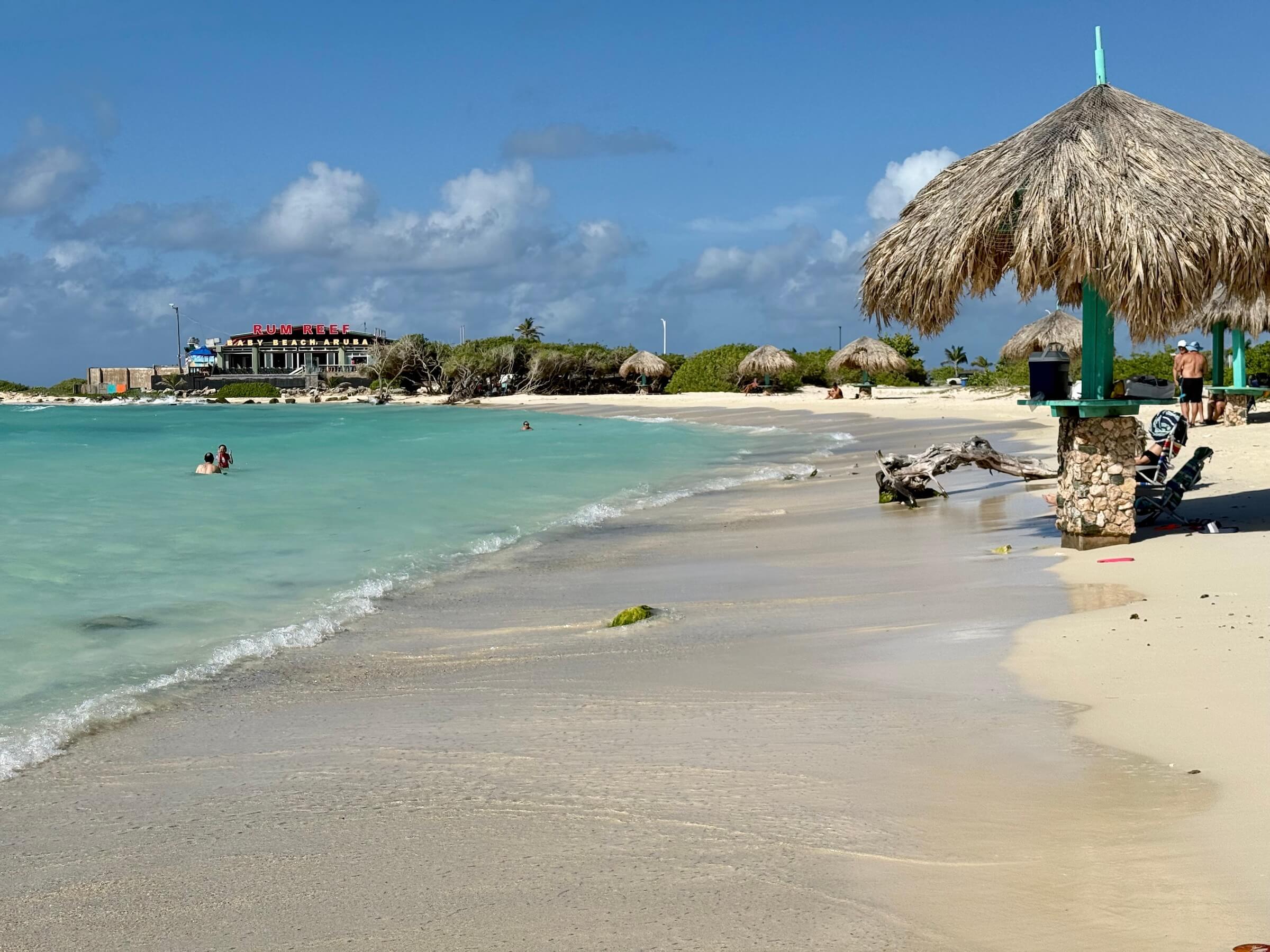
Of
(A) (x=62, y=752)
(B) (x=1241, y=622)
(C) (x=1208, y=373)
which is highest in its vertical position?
(C) (x=1208, y=373)

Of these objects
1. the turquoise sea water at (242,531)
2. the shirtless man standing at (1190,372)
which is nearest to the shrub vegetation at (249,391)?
the turquoise sea water at (242,531)

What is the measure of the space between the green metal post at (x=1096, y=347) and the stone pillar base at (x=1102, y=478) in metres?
0.20

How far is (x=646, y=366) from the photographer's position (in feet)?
207

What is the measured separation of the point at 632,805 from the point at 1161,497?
6.62 m

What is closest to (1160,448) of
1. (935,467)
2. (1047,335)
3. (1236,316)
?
(935,467)

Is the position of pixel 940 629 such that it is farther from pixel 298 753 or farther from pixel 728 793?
pixel 298 753

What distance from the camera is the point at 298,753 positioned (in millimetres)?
4508

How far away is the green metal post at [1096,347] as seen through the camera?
789 cm

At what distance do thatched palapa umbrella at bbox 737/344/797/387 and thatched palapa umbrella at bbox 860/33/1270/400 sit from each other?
141 ft

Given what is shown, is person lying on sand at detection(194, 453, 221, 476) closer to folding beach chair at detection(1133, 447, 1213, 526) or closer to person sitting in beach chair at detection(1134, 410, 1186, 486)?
person sitting in beach chair at detection(1134, 410, 1186, 486)

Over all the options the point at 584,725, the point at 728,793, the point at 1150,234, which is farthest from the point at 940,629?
the point at 1150,234

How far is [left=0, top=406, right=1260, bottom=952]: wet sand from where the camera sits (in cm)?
278

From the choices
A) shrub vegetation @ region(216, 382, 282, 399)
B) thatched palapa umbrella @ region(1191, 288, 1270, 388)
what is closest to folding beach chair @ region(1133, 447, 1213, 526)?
thatched palapa umbrella @ region(1191, 288, 1270, 388)

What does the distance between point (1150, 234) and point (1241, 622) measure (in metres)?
3.03
